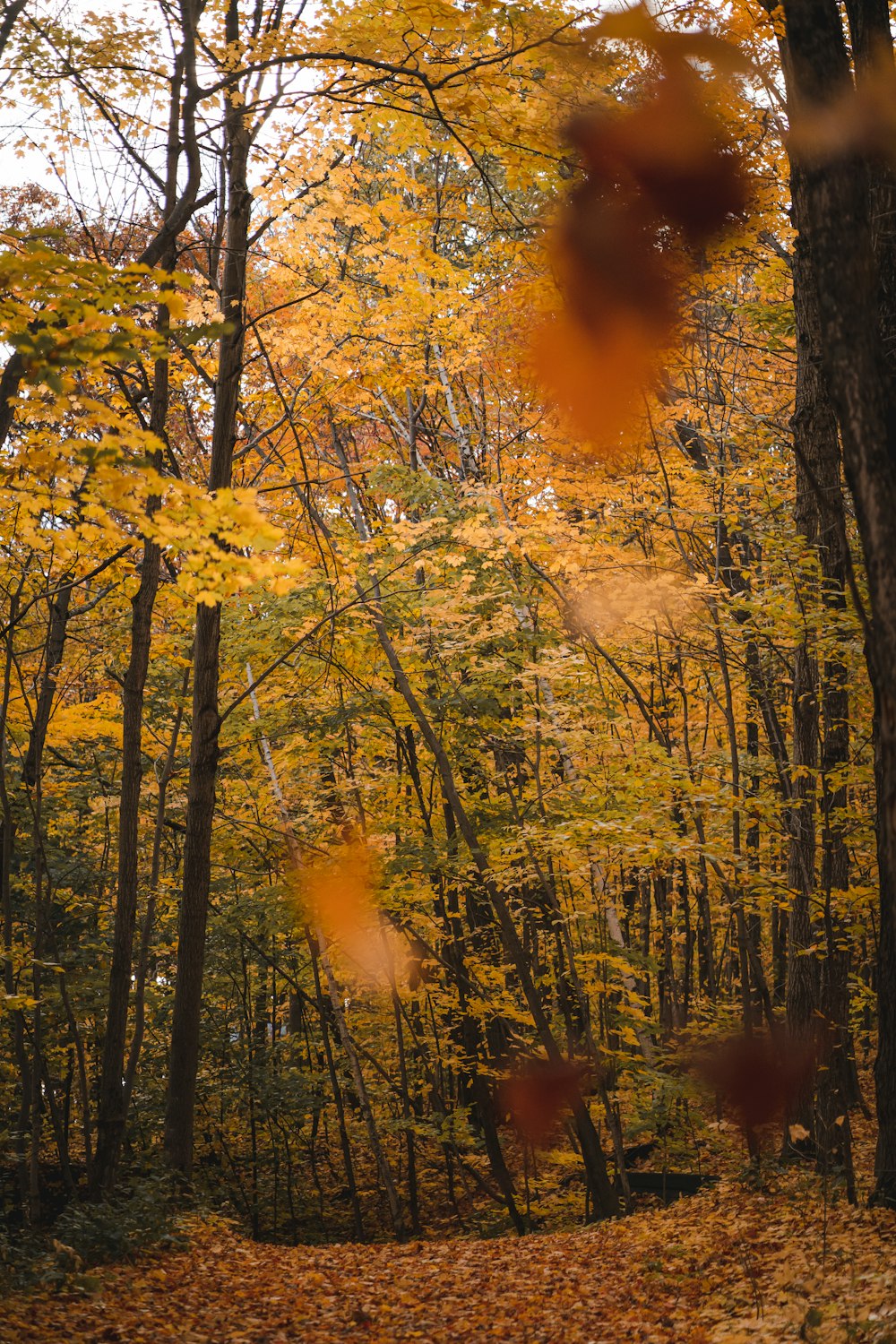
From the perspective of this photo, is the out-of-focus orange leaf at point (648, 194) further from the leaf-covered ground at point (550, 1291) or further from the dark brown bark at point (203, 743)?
the leaf-covered ground at point (550, 1291)

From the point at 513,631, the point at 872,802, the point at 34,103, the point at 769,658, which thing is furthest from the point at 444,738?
the point at 34,103

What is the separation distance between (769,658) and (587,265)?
4.60 meters

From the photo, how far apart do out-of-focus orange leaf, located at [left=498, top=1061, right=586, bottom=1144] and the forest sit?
0.06 m

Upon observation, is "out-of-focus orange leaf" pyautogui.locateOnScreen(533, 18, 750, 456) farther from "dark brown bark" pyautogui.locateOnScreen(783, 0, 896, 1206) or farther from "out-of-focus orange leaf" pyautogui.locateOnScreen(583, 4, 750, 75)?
Answer: "dark brown bark" pyautogui.locateOnScreen(783, 0, 896, 1206)

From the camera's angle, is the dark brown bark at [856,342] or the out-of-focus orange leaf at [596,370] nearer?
the dark brown bark at [856,342]

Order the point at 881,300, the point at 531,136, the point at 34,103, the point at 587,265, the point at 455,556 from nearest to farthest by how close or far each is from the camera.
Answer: the point at 881,300 → the point at 531,136 → the point at 34,103 → the point at 587,265 → the point at 455,556

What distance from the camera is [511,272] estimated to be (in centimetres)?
1148

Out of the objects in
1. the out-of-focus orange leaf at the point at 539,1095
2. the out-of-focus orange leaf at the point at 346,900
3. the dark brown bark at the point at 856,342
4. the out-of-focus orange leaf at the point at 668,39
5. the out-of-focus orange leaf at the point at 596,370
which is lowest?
the out-of-focus orange leaf at the point at 539,1095

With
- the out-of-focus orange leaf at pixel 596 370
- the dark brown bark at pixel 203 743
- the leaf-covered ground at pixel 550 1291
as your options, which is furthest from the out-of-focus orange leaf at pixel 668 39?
the leaf-covered ground at pixel 550 1291

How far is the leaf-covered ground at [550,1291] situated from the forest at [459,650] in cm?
5

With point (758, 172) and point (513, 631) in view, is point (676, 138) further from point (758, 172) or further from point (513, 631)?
point (513, 631)

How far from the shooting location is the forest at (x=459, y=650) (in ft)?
16.0

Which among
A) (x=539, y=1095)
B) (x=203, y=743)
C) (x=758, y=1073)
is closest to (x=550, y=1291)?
(x=758, y=1073)

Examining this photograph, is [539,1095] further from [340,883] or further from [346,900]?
[340,883]
